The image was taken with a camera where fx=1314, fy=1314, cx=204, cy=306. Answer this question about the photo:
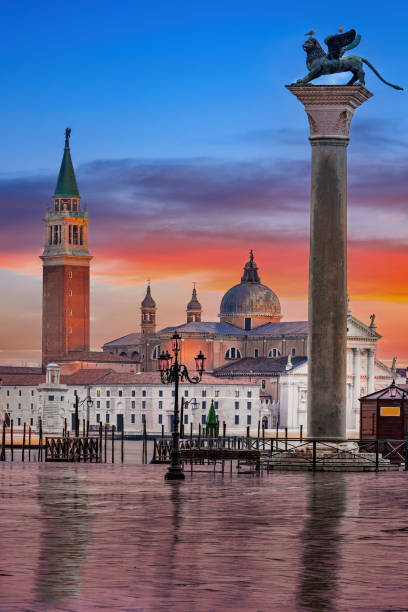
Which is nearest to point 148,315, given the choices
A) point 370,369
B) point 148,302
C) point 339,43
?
point 148,302

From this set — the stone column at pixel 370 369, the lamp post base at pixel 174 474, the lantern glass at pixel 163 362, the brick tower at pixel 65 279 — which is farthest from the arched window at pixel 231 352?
the lamp post base at pixel 174 474

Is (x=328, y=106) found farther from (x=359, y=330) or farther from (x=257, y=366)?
(x=257, y=366)

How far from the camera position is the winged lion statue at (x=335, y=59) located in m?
27.0

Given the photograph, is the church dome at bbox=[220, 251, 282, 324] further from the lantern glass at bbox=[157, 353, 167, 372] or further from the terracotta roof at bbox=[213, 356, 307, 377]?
the lantern glass at bbox=[157, 353, 167, 372]

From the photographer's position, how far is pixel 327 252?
26453 millimetres

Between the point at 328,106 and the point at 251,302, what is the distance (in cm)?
12421

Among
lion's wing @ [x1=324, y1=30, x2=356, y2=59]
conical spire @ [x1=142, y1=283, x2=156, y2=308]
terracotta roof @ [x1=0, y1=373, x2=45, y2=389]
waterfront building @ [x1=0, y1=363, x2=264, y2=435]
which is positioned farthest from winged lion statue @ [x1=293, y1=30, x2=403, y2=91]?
conical spire @ [x1=142, y1=283, x2=156, y2=308]

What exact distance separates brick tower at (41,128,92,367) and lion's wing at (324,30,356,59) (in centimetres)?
11881

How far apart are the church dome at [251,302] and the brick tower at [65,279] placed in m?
16.5

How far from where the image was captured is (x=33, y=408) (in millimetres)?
142500

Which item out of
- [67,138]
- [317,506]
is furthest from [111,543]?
[67,138]

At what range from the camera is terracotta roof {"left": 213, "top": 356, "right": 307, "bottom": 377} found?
13788cm

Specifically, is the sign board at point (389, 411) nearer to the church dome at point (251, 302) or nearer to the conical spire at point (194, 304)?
the church dome at point (251, 302)

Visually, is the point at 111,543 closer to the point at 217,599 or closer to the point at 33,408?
the point at 217,599
